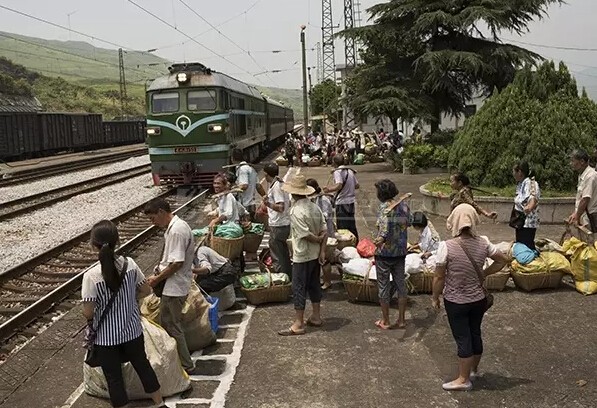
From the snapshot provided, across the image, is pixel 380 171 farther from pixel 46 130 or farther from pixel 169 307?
pixel 46 130

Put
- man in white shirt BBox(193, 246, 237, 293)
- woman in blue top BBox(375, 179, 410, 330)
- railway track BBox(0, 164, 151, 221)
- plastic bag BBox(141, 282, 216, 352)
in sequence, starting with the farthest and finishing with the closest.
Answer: railway track BBox(0, 164, 151, 221) < man in white shirt BBox(193, 246, 237, 293) < woman in blue top BBox(375, 179, 410, 330) < plastic bag BBox(141, 282, 216, 352)

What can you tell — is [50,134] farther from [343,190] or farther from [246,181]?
[343,190]

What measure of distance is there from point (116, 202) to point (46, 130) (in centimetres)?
1999

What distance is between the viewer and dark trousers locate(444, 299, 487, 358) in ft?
15.8

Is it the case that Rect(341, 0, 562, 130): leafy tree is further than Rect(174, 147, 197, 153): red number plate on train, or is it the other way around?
Rect(341, 0, 562, 130): leafy tree

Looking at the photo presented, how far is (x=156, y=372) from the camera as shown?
480 centimetres

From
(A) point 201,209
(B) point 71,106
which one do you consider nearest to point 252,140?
(A) point 201,209

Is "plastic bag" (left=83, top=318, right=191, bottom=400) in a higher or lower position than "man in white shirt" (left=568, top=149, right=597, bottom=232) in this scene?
lower

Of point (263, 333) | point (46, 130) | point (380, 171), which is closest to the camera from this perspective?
point (263, 333)

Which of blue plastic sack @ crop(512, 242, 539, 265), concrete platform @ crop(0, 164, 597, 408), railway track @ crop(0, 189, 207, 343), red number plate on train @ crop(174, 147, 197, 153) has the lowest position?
concrete platform @ crop(0, 164, 597, 408)

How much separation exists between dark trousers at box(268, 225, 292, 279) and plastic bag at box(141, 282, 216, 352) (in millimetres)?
1760

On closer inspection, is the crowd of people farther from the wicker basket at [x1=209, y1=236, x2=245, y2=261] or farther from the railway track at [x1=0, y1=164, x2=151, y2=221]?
the railway track at [x1=0, y1=164, x2=151, y2=221]

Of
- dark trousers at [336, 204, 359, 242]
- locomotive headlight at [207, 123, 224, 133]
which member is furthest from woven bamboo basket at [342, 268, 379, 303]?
locomotive headlight at [207, 123, 224, 133]

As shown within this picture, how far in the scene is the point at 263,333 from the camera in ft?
20.8
